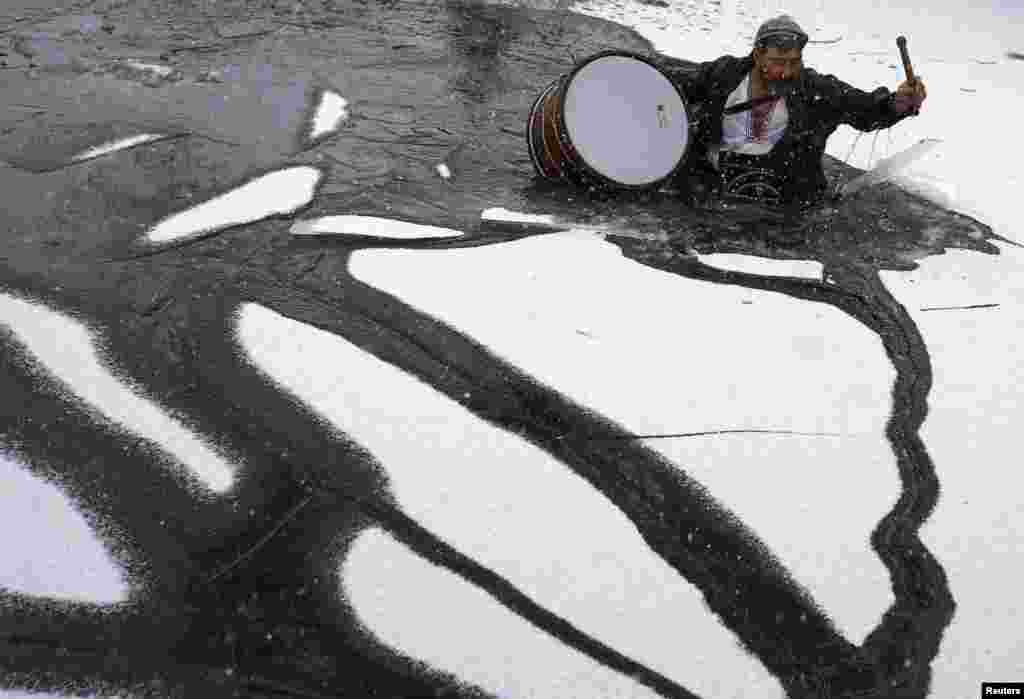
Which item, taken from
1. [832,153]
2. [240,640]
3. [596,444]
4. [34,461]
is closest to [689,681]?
[596,444]

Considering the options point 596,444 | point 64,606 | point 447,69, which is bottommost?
point 64,606

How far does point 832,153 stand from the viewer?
455cm

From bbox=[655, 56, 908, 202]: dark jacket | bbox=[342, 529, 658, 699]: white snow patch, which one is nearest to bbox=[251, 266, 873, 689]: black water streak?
bbox=[342, 529, 658, 699]: white snow patch

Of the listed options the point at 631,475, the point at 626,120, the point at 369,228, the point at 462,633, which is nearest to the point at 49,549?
the point at 462,633

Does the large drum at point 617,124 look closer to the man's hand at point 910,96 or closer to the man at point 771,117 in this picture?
the man at point 771,117

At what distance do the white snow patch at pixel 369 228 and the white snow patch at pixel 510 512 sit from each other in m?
0.70

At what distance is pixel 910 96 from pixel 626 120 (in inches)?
49.5

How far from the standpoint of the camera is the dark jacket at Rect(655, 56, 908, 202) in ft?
12.6

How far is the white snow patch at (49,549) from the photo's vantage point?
193 cm

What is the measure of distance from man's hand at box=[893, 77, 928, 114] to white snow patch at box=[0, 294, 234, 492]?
10.6 feet

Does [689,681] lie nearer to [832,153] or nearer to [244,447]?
[244,447]

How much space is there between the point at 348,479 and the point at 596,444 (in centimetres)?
73

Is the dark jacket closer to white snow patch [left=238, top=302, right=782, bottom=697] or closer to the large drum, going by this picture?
the large drum

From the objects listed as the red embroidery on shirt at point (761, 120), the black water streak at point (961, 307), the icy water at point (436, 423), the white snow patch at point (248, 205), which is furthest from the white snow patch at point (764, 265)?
the white snow patch at point (248, 205)
